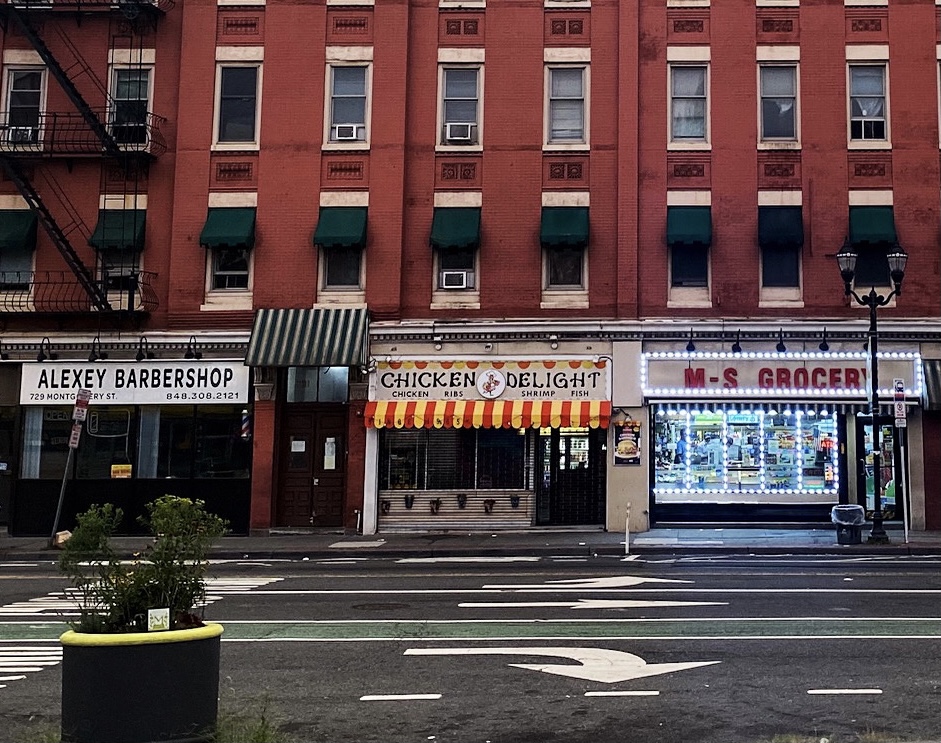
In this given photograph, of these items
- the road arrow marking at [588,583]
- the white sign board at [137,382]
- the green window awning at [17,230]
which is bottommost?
the road arrow marking at [588,583]

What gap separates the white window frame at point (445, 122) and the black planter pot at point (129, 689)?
819 inches

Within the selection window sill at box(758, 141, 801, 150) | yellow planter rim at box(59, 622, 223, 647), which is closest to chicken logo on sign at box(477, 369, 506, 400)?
window sill at box(758, 141, 801, 150)

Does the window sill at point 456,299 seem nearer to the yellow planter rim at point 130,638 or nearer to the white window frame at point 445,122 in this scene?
the white window frame at point 445,122

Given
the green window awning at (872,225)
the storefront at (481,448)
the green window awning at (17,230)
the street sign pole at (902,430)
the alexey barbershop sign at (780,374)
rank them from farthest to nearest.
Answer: the green window awning at (17,230) < the storefront at (481,448) < the green window awning at (872,225) < the alexey barbershop sign at (780,374) < the street sign pole at (902,430)

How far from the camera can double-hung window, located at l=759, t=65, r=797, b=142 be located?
25609mm

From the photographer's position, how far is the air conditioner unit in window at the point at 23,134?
85.7 feet

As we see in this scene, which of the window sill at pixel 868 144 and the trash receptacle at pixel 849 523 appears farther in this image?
the window sill at pixel 868 144

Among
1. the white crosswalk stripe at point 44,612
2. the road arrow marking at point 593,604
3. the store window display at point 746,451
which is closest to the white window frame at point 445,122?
the store window display at point 746,451

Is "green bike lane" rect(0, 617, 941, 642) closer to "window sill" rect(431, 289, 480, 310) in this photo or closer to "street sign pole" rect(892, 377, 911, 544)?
"street sign pole" rect(892, 377, 911, 544)

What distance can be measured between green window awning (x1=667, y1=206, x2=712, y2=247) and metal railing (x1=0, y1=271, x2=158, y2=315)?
12.7m

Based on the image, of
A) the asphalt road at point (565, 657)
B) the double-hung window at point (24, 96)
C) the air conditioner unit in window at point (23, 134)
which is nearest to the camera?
the asphalt road at point (565, 657)

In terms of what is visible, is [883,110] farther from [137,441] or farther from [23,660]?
[23,660]

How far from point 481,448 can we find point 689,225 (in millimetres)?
7193

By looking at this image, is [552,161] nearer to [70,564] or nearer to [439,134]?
[439,134]
